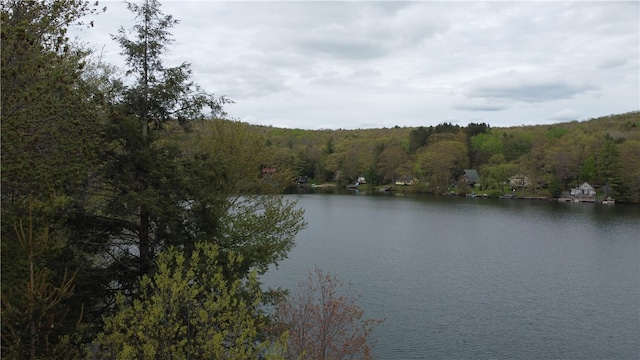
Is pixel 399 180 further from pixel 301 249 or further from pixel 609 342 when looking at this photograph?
pixel 609 342

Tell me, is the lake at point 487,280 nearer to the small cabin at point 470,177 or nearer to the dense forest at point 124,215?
the dense forest at point 124,215

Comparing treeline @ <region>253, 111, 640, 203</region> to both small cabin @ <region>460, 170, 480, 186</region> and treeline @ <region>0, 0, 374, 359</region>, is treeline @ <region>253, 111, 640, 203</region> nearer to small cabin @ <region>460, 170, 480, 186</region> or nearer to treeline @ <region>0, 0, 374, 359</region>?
small cabin @ <region>460, 170, 480, 186</region>

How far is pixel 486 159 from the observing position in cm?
10350

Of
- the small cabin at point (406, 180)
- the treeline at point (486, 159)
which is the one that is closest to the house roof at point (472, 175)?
the treeline at point (486, 159)

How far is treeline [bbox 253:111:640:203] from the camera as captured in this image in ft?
254

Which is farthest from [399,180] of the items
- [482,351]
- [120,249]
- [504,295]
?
[120,249]

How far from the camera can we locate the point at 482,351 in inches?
741

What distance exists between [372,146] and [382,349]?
10357 centimetres

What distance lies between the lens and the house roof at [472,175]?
96956 mm

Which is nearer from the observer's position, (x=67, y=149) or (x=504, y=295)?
(x=67, y=149)

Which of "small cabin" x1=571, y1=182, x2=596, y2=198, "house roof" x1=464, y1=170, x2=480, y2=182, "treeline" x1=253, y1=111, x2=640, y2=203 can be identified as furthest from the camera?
"house roof" x1=464, y1=170, x2=480, y2=182

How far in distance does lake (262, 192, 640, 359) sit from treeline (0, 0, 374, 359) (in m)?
8.50

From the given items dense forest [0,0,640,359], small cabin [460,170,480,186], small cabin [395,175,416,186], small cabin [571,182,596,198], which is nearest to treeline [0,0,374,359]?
dense forest [0,0,640,359]

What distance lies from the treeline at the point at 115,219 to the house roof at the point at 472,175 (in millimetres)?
87834
